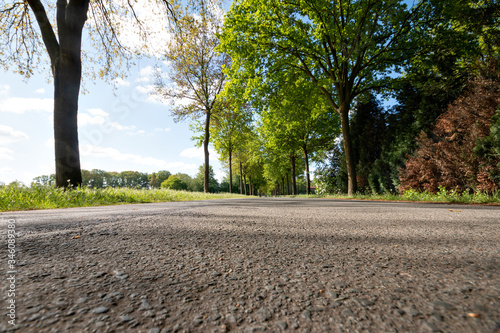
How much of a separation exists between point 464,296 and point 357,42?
11.2 metres

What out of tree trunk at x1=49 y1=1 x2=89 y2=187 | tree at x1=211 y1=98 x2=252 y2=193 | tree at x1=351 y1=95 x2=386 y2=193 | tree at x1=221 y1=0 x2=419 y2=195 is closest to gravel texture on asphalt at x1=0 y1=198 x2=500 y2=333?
tree trunk at x1=49 y1=1 x2=89 y2=187

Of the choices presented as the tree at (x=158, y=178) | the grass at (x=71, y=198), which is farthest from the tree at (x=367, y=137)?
the tree at (x=158, y=178)

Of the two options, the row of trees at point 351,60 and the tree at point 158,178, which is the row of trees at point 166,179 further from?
the row of trees at point 351,60

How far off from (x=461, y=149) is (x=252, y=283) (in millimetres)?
8423

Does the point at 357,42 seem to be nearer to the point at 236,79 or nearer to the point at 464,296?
the point at 236,79

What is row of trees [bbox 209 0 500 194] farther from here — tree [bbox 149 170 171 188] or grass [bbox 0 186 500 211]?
tree [bbox 149 170 171 188]

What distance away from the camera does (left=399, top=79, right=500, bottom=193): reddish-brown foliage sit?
6238mm

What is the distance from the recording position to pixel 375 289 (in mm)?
978

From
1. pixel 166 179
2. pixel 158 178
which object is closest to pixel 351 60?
pixel 166 179

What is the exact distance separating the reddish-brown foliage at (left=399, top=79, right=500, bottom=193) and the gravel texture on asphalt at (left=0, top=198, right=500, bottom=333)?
6367mm

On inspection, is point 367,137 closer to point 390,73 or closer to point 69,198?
point 390,73

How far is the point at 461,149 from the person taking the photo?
671 cm

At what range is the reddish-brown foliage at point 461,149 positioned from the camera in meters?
6.24

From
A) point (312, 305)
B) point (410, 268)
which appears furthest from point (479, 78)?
point (312, 305)
